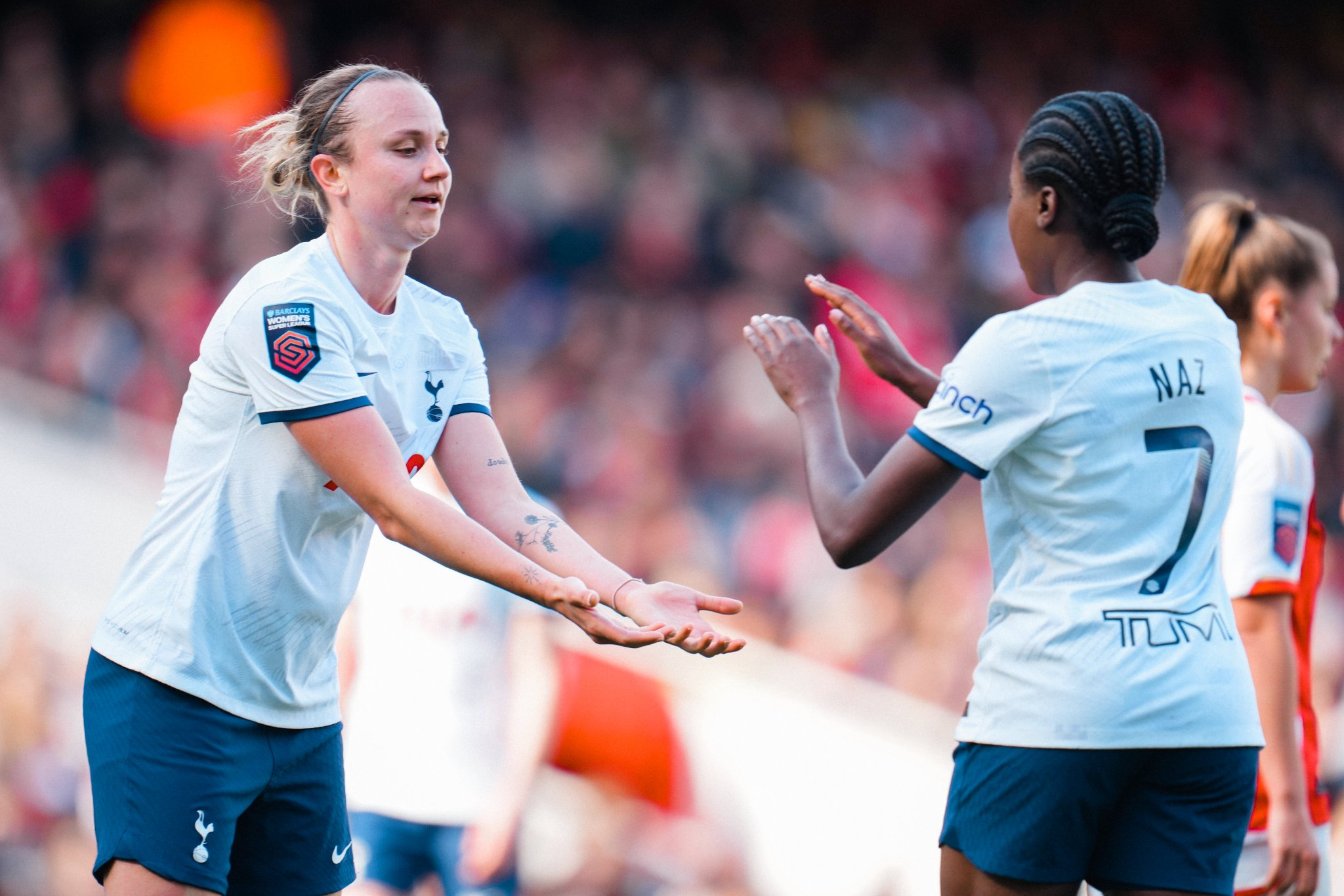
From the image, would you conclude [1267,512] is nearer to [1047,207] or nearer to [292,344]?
[1047,207]

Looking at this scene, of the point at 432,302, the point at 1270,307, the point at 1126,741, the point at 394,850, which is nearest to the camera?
the point at 1126,741

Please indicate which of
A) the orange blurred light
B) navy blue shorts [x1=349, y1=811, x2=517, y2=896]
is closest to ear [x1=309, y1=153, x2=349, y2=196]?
navy blue shorts [x1=349, y1=811, x2=517, y2=896]

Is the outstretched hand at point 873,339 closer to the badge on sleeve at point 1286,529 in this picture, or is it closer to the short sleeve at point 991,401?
the short sleeve at point 991,401

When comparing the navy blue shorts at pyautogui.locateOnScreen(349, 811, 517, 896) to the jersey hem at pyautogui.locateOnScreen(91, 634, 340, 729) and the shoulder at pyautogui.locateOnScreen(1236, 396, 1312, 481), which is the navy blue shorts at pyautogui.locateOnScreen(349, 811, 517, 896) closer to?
the jersey hem at pyautogui.locateOnScreen(91, 634, 340, 729)

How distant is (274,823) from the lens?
277 cm

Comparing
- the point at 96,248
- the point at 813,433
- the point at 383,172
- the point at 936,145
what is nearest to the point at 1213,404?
the point at 813,433

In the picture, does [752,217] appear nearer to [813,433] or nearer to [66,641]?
[66,641]

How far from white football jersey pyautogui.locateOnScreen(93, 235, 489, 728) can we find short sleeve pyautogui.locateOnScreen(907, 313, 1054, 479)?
41.3 inches

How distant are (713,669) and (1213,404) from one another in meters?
4.15

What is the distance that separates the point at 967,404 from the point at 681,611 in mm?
648

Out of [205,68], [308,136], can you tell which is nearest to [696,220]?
[205,68]

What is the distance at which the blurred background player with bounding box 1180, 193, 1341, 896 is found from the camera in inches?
118

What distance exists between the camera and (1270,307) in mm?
→ 3271

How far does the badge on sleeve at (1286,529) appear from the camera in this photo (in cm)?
302
